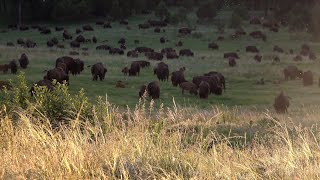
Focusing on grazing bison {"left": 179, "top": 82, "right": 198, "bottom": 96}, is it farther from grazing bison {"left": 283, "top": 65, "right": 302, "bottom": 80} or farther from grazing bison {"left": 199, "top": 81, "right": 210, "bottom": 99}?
grazing bison {"left": 283, "top": 65, "right": 302, "bottom": 80}

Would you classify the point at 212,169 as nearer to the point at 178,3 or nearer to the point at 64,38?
the point at 64,38

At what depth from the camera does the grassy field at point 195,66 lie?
94.8ft

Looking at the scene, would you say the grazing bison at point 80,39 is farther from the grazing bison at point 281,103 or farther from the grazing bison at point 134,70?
the grazing bison at point 281,103

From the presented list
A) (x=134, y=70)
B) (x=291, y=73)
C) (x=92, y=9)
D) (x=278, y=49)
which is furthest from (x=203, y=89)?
(x=92, y=9)

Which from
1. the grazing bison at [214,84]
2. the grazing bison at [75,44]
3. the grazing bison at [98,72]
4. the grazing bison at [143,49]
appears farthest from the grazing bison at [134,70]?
the grazing bison at [75,44]

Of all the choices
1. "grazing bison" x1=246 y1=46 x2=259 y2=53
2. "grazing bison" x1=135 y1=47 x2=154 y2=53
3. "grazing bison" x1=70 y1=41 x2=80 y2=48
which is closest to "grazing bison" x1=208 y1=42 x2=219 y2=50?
"grazing bison" x1=246 y1=46 x2=259 y2=53

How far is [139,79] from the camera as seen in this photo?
34.8 metres

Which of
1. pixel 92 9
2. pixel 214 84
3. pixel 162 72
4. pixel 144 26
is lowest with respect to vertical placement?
pixel 214 84

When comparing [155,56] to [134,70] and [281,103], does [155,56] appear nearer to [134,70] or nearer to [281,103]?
[134,70]

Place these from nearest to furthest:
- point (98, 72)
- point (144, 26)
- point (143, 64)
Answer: point (98, 72)
point (143, 64)
point (144, 26)

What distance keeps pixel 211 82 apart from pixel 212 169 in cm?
2677

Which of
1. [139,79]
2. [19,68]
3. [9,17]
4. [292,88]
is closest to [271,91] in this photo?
[292,88]

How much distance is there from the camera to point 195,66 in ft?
139

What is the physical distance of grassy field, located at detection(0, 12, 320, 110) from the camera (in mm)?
28906
